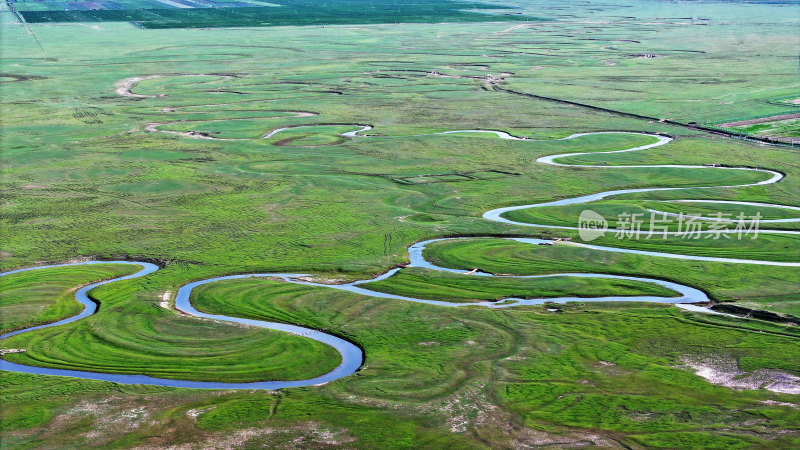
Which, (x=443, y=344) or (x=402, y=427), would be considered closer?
(x=402, y=427)

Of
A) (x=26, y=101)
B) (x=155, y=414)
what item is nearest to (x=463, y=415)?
(x=155, y=414)

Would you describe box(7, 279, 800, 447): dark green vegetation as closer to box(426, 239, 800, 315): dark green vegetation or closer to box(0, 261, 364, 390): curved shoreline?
box(0, 261, 364, 390): curved shoreline

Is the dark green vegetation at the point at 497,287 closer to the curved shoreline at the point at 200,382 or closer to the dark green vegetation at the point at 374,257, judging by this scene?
the dark green vegetation at the point at 374,257

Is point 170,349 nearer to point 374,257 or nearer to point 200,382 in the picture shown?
point 200,382

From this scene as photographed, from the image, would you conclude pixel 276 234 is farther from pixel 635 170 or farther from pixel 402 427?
pixel 635 170

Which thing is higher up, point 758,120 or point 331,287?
point 758,120

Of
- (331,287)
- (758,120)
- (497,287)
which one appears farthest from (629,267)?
(758,120)
